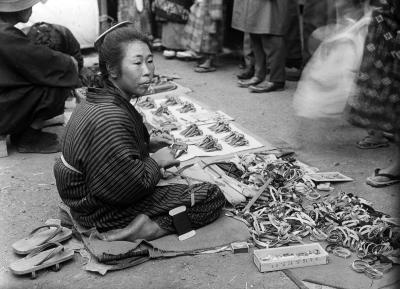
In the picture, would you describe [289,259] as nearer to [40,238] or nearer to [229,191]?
[229,191]

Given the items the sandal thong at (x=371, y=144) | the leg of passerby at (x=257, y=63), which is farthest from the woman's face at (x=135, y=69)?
the leg of passerby at (x=257, y=63)

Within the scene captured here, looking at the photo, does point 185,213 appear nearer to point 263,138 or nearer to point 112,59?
point 112,59

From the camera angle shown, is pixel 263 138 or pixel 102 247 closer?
pixel 102 247

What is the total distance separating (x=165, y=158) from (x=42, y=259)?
Answer: 0.94 meters

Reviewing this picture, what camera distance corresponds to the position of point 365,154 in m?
4.59

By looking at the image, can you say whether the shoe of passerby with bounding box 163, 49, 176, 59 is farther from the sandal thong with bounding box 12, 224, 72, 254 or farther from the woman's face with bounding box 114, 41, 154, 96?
the sandal thong with bounding box 12, 224, 72, 254

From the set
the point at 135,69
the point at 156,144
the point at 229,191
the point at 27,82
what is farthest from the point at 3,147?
the point at 229,191

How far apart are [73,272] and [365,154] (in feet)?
8.80

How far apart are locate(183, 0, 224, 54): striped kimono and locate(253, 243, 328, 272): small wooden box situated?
14.5ft

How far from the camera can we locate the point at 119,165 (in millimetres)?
2979

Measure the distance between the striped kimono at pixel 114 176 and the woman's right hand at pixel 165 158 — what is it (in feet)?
0.28

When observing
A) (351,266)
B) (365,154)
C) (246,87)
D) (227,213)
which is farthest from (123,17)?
(351,266)

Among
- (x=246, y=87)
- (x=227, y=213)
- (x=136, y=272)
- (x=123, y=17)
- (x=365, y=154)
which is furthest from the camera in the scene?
(x=123, y=17)

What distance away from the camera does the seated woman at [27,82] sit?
14.5ft
